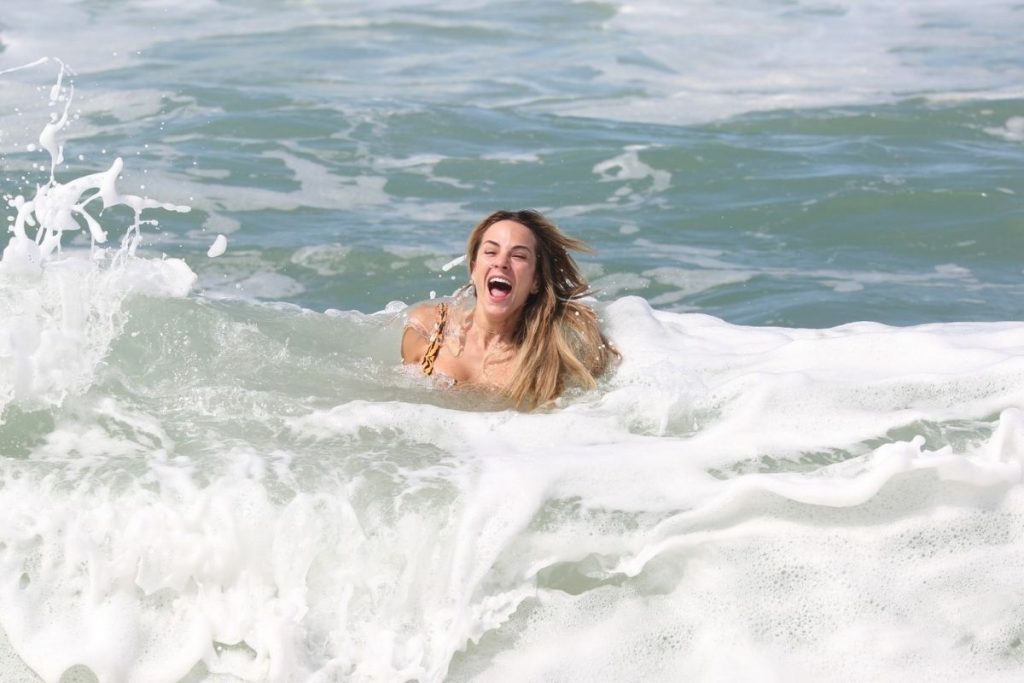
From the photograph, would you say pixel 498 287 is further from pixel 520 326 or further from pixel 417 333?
pixel 417 333

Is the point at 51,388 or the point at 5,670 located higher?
the point at 51,388

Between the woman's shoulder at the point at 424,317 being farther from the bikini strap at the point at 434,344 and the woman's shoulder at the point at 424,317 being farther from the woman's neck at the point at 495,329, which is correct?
the woman's neck at the point at 495,329

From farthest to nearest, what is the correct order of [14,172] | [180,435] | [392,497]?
[14,172], [180,435], [392,497]

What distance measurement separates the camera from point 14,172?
377 inches

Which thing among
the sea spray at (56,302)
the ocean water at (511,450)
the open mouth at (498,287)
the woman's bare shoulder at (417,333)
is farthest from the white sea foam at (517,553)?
the woman's bare shoulder at (417,333)

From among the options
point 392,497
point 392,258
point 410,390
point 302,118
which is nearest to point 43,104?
point 302,118

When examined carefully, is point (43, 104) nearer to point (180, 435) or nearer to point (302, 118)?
point (302, 118)

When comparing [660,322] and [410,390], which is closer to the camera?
[410,390]

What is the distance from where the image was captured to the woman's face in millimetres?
5605

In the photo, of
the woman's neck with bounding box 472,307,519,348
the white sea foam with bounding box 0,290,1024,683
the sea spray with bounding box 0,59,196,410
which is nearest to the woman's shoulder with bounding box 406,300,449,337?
the woman's neck with bounding box 472,307,519,348

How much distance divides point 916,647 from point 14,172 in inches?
283

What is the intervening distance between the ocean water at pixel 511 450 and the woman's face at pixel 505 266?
41cm

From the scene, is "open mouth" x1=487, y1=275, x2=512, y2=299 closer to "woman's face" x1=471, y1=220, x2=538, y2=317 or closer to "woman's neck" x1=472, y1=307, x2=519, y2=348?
"woman's face" x1=471, y1=220, x2=538, y2=317

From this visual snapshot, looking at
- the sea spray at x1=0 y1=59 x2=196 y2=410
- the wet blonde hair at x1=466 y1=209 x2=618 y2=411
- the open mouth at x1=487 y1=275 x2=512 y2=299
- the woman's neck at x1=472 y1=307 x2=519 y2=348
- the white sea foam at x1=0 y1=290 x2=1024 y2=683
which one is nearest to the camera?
the white sea foam at x1=0 y1=290 x2=1024 y2=683
